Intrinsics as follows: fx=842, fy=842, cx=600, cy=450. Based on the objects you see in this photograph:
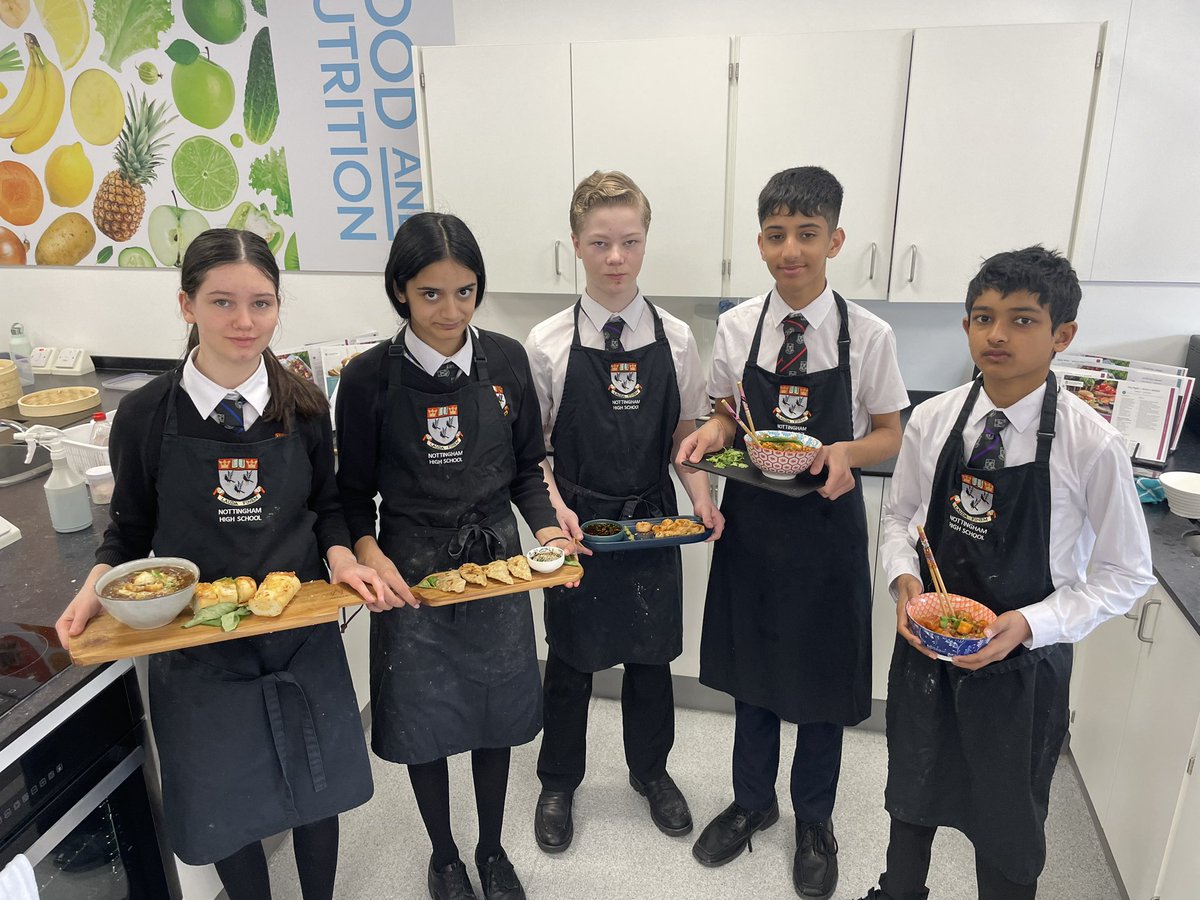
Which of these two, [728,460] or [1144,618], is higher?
[728,460]

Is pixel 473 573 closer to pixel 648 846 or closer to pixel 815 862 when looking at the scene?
pixel 648 846

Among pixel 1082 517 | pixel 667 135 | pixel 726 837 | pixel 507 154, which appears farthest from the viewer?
pixel 507 154

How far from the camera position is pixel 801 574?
1905 millimetres

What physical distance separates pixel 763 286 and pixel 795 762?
53.2 inches

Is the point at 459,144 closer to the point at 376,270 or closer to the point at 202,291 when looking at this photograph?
the point at 376,270

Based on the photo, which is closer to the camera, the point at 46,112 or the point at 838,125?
the point at 838,125

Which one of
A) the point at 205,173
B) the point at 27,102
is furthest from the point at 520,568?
the point at 27,102

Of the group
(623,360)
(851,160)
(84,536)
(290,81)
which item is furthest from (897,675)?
(290,81)

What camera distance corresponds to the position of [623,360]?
199 centimetres

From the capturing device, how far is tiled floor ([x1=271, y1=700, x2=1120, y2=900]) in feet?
6.84

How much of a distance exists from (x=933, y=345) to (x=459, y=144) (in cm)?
170

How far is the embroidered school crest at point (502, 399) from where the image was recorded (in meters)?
1.76

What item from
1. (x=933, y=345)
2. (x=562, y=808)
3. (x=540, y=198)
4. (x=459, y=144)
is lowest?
(x=562, y=808)

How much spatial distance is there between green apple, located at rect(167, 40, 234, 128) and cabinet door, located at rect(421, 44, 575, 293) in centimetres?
93
